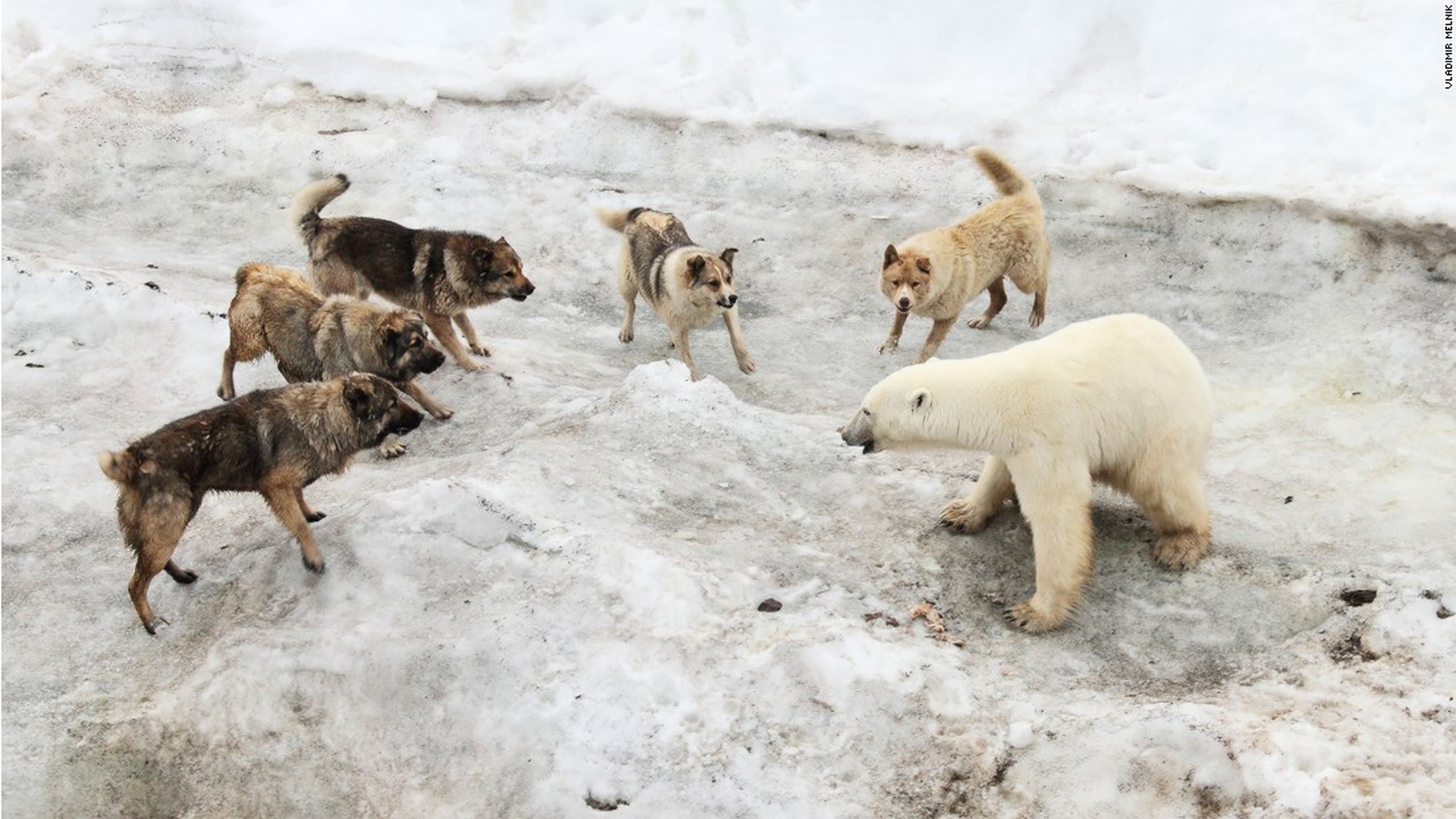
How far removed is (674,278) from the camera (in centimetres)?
948

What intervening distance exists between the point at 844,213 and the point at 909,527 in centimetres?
557

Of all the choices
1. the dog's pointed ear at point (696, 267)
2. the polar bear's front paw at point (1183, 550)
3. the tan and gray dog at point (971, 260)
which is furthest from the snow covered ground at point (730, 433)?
the dog's pointed ear at point (696, 267)

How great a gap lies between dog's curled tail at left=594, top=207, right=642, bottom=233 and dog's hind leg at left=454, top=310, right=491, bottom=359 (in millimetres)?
1997

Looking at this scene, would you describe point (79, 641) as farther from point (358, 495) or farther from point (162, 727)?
point (358, 495)

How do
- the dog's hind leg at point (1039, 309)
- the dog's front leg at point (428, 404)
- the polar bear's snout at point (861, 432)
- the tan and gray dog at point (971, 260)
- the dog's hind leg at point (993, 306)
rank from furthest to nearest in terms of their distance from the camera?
1. the dog's hind leg at point (993, 306)
2. the dog's hind leg at point (1039, 309)
3. the tan and gray dog at point (971, 260)
4. the dog's front leg at point (428, 404)
5. the polar bear's snout at point (861, 432)

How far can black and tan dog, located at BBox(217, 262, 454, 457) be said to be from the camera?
7809 mm

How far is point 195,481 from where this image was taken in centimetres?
594

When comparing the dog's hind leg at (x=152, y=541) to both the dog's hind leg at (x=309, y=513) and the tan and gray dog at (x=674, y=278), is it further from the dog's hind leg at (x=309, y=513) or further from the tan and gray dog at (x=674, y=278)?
the tan and gray dog at (x=674, y=278)

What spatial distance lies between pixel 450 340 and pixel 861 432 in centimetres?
413

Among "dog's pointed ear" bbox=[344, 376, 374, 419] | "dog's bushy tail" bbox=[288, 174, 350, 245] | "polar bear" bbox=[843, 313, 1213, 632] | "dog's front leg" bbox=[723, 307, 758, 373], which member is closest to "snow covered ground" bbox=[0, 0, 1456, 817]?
"dog's front leg" bbox=[723, 307, 758, 373]

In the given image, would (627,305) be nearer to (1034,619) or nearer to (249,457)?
(249,457)

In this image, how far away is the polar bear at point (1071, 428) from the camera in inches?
224

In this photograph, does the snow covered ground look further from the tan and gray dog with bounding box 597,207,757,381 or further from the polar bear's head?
the polar bear's head


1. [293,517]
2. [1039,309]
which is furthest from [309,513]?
[1039,309]
